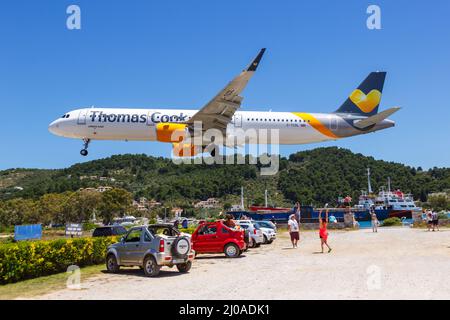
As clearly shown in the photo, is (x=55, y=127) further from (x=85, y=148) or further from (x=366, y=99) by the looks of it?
(x=366, y=99)

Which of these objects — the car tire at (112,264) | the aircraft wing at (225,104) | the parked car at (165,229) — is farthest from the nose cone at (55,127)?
the parked car at (165,229)

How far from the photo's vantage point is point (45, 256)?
616 inches

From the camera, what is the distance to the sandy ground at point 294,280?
1062 centimetres

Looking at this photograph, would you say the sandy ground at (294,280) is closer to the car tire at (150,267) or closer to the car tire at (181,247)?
the car tire at (150,267)

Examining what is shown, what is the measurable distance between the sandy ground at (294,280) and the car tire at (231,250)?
0.55 meters

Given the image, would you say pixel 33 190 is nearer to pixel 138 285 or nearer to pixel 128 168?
pixel 128 168

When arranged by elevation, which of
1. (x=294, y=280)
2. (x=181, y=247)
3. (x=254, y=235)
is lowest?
(x=294, y=280)

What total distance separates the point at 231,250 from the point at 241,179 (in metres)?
133

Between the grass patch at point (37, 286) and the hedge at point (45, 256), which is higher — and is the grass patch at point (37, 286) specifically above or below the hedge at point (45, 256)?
below

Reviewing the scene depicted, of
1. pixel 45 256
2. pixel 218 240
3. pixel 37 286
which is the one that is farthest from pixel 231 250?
pixel 37 286

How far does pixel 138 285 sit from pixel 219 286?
7.59 ft

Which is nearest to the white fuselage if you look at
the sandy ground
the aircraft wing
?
the aircraft wing
